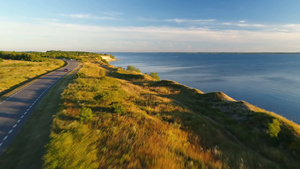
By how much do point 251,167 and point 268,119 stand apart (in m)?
10.4

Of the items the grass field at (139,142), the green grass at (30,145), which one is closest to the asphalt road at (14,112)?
the green grass at (30,145)

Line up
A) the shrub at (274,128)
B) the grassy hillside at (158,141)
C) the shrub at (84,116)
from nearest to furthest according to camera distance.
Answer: the grassy hillside at (158,141) → the shrub at (84,116) → the shrub at (274,128)

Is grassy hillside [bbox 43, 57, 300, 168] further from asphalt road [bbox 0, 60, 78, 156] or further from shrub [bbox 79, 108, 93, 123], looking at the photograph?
asphalt road [bbox 0, 60, 78, 156]

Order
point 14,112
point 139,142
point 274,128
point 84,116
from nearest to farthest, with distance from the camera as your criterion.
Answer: point 139,142, point 84,116, point 274,128, point 14,112

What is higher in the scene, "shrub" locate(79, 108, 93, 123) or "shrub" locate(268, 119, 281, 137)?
"shrub" locate(79, 108, 93, 123)

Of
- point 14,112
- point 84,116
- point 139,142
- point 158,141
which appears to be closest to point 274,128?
point 158,141

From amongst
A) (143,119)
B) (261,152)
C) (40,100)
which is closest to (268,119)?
(261,152)

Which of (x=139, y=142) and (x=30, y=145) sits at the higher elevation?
(x=139, y=142)

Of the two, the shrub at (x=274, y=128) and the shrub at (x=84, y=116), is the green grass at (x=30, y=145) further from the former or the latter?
the shrub at (x=274, y=128)

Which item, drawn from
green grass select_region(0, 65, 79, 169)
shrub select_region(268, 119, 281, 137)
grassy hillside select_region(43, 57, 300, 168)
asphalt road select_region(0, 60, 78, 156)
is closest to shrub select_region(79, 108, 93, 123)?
grassy hillside select_region(43, 57, 300, 168)

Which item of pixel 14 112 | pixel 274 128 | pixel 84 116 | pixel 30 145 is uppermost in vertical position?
pixel 84 116

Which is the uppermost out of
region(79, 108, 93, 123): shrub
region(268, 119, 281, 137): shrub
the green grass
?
region(79, 108, 93, 123): shrub

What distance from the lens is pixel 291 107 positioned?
39.4m

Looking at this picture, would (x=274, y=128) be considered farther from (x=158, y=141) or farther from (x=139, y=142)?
(x=139, y=142)
